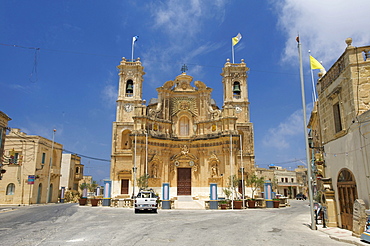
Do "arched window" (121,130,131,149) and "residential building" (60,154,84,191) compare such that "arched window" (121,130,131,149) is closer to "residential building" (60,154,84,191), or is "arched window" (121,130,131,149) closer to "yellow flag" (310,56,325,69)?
"residential building" (60,154,84,191)

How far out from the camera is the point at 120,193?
38.3m

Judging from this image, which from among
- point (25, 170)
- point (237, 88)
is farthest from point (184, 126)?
point (25, 170)

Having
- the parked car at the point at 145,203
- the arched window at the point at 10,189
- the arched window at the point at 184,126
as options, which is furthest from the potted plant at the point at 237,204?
the arched window at the point at 10,189

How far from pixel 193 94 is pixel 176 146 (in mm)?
7445

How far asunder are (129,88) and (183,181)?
15731 mm

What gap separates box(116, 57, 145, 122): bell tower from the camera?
42.1 metres

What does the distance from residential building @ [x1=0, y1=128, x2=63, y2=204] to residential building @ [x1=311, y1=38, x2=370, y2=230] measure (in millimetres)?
31853

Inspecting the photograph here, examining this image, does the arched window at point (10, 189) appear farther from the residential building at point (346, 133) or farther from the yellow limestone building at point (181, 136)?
the residential building at point (346, 133)

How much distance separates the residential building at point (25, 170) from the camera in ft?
113

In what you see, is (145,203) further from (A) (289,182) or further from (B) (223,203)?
(A) (289,182)

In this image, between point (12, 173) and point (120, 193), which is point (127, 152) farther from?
point (12, 173)

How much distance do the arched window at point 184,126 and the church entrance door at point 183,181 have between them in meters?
4.74

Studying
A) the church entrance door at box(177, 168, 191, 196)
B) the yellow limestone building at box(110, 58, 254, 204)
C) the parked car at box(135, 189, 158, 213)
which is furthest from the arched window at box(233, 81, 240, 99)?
the parked car at box(135, 189, 158, 213)

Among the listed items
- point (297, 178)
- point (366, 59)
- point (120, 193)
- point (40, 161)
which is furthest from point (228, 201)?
point (297, 178)
